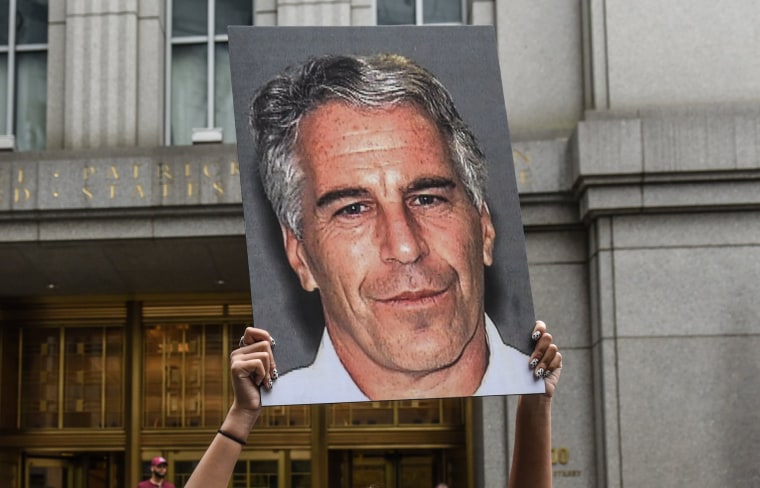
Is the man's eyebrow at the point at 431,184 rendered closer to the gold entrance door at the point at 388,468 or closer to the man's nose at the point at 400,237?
the man's nose at the point at 400,237

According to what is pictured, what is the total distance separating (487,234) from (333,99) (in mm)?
719

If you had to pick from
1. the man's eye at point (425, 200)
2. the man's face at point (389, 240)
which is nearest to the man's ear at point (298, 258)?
the man's face at point (389, 240)

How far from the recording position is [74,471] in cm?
1916

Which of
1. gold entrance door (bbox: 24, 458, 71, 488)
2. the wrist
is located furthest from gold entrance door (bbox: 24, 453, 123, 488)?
the wrist

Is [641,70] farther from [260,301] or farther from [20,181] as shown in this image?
[260,301]

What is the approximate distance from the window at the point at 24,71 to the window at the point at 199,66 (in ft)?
4.92

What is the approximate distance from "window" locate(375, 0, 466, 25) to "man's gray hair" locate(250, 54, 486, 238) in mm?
11530

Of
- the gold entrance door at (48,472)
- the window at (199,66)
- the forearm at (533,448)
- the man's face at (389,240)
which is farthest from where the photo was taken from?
the gold entrance door at (48,472)

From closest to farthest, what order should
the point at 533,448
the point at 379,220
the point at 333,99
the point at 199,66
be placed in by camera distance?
the point at 533,448 → the point at 379,220 → the point at 333,99 → the point at 199,66

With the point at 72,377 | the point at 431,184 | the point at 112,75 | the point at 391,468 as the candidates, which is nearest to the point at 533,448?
the point at 431,184

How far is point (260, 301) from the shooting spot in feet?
14.1

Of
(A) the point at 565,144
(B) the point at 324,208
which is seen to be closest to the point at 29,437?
(A) the point at 565,144

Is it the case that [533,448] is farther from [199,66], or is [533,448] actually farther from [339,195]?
[199,66]

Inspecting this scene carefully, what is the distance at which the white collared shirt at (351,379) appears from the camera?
4.19 m
